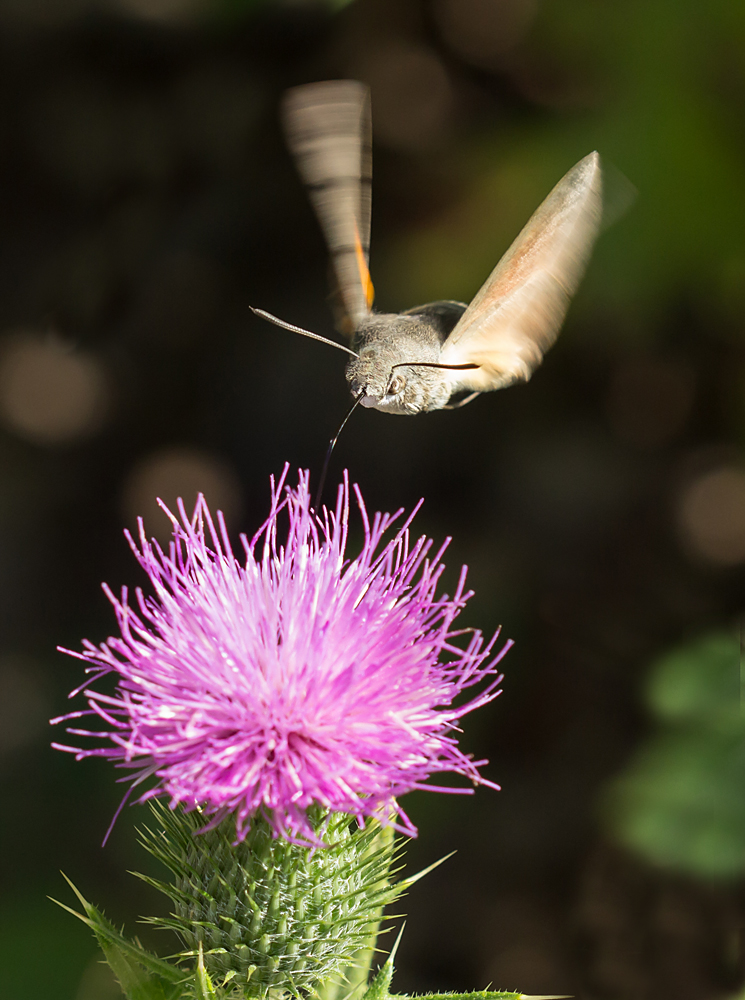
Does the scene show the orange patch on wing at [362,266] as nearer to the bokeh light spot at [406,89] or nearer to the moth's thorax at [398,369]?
the moth's thorax at [398,369]

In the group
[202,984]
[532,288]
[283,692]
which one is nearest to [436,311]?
[532,288]

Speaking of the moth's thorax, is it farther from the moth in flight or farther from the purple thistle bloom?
the purple thistle bloom

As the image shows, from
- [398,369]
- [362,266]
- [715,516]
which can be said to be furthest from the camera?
[715,516]

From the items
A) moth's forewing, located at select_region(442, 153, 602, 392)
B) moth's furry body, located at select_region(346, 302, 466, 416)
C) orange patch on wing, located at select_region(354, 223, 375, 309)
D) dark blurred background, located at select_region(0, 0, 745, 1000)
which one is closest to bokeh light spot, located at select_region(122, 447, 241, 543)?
dark blurred background, located at select_region(0, 0, 745, 1000)

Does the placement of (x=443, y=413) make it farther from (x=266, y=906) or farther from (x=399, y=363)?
(x=266, y=906)

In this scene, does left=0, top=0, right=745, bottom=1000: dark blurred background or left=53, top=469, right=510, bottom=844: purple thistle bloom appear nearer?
left=53, top=469, right=510, bottom=844: purple thistle bloom

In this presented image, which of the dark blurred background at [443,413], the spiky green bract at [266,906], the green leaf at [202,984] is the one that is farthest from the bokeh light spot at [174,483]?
the green leaf at [202,984]
